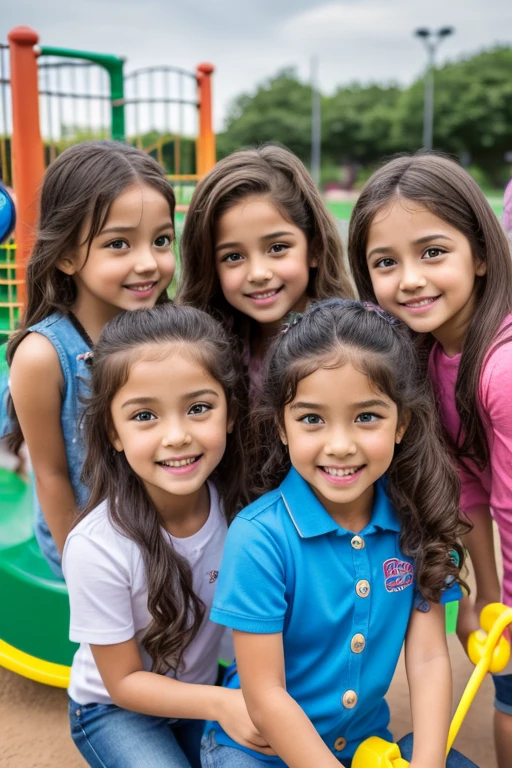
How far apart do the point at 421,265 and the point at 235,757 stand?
3.15ft

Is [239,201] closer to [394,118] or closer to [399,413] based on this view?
[399,413]

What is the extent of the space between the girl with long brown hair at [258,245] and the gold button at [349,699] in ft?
2.19

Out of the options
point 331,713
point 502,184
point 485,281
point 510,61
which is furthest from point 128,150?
point 510,61

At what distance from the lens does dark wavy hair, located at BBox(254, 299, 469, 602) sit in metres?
1.34

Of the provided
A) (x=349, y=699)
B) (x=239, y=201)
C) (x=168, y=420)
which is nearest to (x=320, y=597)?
(x=349, y=699)

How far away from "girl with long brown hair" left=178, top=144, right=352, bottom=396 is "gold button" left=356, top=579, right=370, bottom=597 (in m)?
0.55

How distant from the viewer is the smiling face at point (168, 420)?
1409 mm

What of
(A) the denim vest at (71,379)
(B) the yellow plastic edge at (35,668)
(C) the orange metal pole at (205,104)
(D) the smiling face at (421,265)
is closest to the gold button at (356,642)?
(D) the smiling face at (421,265)

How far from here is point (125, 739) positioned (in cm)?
147

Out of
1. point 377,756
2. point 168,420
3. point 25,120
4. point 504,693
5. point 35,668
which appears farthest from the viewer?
point 25,120

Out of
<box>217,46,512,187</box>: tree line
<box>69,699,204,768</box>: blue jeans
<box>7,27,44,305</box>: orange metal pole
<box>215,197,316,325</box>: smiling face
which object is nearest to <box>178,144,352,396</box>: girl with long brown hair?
<box>215,197,316,325</box>: smiling face

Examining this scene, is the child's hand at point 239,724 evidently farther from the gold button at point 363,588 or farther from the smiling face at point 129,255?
the smiling face at point 129,255

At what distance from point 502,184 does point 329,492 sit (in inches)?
1630

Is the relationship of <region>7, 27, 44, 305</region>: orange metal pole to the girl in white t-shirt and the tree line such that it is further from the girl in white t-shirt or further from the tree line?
the tree line
